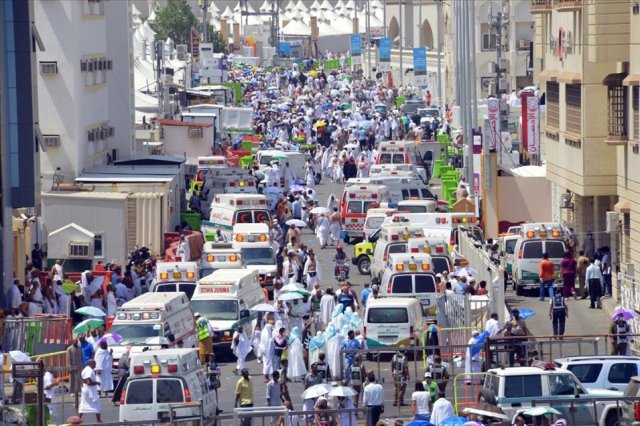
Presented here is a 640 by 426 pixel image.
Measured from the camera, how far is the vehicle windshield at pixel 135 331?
102 feet

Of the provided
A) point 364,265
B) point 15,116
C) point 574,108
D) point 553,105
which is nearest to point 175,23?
point 553,105

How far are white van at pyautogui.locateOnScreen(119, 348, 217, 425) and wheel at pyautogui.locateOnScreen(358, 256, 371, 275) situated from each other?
17943 mm

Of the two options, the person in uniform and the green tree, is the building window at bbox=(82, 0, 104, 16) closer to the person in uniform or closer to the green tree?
the person in uniform

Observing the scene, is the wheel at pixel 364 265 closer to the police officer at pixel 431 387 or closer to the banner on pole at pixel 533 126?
the banner on pole at pixel 533 126

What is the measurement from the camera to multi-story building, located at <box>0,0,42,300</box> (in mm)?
37188

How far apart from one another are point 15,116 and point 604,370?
1587 cm

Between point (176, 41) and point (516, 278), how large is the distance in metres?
94.4

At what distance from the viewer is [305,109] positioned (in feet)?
287

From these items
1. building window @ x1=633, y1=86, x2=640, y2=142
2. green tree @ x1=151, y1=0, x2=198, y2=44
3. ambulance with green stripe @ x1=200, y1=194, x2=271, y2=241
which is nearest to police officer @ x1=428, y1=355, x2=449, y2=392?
building window @ x1=633, y1=86, x2=640, y2=142

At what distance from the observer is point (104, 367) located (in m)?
29.6

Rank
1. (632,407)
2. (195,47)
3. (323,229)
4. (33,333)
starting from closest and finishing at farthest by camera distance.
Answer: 1. (632,407)
2. (33,333)
3. (323,229)
4. (195,47)

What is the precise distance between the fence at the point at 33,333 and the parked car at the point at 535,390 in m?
9.70

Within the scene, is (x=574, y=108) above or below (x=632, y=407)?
above

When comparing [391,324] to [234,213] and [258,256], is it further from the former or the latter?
[234,213]
